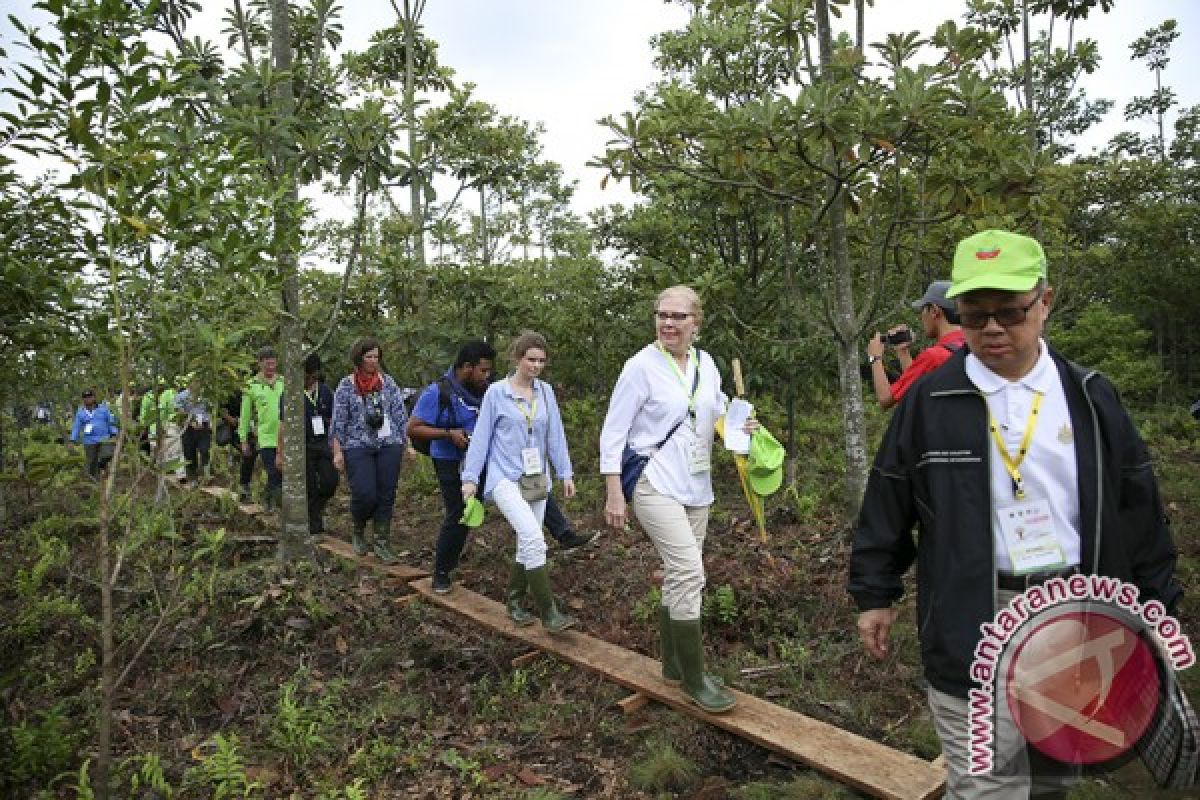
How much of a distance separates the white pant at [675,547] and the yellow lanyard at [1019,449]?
1.90 m

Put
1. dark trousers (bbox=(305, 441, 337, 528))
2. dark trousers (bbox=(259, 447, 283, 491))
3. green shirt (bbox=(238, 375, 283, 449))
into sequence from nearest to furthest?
1. dark trousers (bbox=(305, 441, 337, 528))
2. green shirt (bbox=(238, 375, 283, 449))
3. dark trousers (bbox=(259, 447, 283, 491))

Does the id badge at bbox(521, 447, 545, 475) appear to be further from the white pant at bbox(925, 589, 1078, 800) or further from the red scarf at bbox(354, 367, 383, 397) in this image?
the white pant at bbox(925, 589, 1078, 800)

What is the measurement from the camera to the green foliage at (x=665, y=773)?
3.23 meters

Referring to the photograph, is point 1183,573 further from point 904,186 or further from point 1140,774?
point 904,186

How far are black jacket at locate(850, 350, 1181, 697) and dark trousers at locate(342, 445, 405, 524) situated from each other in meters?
5.44

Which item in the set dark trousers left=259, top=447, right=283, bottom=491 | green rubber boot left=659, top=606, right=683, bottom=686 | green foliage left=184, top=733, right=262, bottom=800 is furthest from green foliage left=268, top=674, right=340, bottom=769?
dark trousers left=259, top=447, right=283, bottom=491

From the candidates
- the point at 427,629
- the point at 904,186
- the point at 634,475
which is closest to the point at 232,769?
the point at 427,629

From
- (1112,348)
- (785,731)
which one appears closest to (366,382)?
(785,731)

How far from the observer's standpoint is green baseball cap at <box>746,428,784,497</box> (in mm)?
3982

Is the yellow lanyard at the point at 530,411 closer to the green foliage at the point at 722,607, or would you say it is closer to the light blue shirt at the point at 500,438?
the light blue shirt at the point at 500,438

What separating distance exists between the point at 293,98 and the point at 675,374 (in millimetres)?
3990

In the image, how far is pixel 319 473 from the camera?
746 cm

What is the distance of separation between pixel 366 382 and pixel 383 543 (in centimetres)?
147

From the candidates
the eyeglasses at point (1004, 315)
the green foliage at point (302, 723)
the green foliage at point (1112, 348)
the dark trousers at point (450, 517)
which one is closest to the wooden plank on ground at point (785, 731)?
the dark trousers at point (450, 517)
